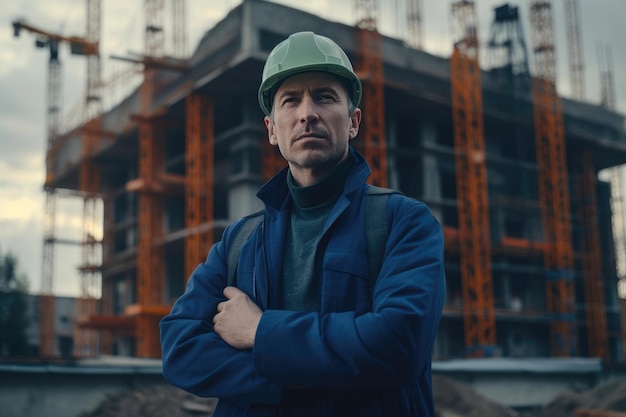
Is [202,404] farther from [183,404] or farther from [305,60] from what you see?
[305,60]

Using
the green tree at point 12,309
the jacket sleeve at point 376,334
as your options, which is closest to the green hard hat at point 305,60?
the jacket sleeve at point 376,334

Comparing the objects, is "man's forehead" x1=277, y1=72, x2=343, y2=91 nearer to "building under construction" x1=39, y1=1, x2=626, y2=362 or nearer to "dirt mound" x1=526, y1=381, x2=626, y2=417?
"dirt mound" x1=526, y1=381, x2=626, y2=417

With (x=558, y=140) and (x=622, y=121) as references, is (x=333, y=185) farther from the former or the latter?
(x=622, y=121)

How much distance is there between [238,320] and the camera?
7.82ft

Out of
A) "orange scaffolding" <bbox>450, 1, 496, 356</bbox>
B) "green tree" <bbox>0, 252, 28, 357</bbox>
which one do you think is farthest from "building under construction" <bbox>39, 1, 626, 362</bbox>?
"green tree" <bbox>0, 252, 28, 357</bbox>

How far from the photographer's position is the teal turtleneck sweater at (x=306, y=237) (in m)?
2.38

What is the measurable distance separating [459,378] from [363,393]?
66.6 feet

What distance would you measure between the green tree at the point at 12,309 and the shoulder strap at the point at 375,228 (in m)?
50.3

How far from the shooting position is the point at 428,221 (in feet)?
7.74

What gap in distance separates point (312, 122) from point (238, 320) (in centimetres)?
68

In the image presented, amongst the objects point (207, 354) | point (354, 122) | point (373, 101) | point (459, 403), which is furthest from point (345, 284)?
point (373, 101)

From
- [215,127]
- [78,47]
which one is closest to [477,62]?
[215,127]

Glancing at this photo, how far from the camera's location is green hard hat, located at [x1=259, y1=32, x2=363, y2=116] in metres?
2.46

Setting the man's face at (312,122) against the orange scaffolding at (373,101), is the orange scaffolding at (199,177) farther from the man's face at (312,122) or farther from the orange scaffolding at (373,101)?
the man's face at (312,122)
